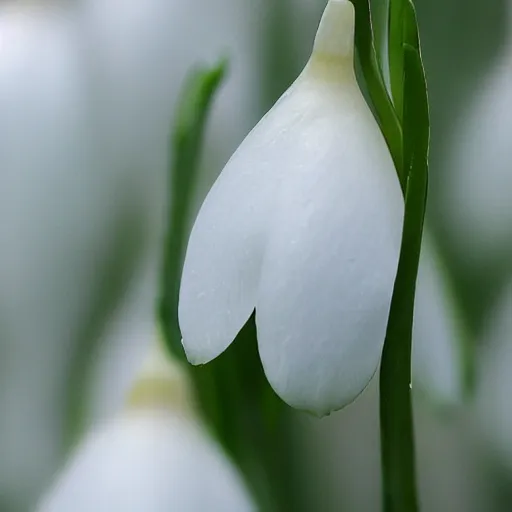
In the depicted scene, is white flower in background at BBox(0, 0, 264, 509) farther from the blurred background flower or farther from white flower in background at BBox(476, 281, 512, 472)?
white flower in background at BBox(476, 281, 512, 472)

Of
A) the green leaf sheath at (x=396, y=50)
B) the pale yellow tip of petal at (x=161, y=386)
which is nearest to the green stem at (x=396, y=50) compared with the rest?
the green leaf sheath at (x=396, y=50)

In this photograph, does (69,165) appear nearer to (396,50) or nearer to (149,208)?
(149,208)

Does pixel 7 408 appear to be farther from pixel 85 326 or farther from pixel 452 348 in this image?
pixel 452 348

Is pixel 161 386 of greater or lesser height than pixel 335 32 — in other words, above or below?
below

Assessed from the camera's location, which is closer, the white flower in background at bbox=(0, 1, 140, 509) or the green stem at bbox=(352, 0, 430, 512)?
the green stem at bbox=(352, 0, 430, 512)

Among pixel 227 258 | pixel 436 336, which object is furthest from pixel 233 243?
pixel 436 336

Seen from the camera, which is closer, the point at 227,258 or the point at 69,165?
the point at 227,258

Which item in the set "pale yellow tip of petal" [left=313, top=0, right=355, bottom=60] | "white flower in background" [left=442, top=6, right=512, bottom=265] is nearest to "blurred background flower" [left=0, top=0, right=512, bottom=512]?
"white flower in background" [left=442, top=6, right=512, bottom=265]
